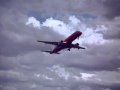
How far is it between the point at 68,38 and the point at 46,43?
13467 millimetres

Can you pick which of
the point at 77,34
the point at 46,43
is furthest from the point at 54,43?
the point at 77,34

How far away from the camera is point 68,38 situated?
510 ft

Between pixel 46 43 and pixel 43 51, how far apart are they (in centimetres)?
2431

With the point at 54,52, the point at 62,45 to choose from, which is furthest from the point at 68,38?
the point at 54,52

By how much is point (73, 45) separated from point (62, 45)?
7187 millimetres

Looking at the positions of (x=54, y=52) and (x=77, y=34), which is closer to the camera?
(x=77, y=34)

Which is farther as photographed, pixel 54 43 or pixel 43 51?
pixel 43 51

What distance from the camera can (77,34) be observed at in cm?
15275

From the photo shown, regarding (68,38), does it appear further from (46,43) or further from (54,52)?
(54,52)

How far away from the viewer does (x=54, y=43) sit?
156 metres

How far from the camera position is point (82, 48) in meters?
162

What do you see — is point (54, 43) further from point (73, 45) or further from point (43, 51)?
point (43, 51)

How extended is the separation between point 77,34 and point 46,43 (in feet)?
62.5

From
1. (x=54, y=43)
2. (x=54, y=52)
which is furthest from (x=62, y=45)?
(x=54, y=52)
